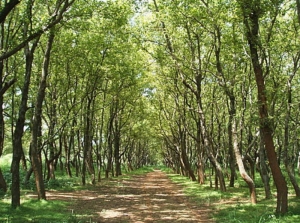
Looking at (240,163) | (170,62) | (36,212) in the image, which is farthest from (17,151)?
(170,62)

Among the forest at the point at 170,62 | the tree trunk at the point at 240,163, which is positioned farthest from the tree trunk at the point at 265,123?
the tree trunk at the point at 240,163

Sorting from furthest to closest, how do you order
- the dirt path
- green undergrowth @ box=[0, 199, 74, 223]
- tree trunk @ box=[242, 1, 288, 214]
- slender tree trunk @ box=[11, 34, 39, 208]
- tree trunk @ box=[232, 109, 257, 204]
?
tree trunk @ box=[232, 109, 257, 204]
slender tree trunk @ box=[11, 34, 39, 208]
the dirt path
green undergrowth @ box=[0, 199, 74, 223]
tree trunk @ box=[242, 1, 288, 214]

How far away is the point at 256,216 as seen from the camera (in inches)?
459

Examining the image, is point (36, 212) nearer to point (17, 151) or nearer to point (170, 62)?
point (17, 151)

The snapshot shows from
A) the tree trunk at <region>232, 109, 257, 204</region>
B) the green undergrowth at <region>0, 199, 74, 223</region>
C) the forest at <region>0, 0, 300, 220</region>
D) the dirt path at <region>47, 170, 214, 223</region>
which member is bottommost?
the dirt path at <region>47, 170, 214, 223</region>

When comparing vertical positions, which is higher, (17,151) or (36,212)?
(17,151)

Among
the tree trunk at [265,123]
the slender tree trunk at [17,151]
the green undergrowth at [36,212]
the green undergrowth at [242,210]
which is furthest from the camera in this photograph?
the slender tree trunk at [17,151]

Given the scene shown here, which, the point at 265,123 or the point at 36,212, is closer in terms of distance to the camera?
the point at 265,123

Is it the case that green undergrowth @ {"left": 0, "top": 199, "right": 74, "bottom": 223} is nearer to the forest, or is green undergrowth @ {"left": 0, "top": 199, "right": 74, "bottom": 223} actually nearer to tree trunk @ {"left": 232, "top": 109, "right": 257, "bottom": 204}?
the forest

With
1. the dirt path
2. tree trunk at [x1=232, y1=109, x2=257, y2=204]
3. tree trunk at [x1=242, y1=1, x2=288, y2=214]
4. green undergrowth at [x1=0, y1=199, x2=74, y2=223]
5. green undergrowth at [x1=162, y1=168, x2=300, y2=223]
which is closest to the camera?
green undergrowth at [x1=162, y1=168, x2=300, y2=223]

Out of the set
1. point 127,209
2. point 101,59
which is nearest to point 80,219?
point 127,209

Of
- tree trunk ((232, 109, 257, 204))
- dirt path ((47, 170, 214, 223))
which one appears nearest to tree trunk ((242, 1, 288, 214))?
dirt path ((47, 170, 214, 223))

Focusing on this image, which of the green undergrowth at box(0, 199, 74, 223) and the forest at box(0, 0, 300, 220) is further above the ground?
the forest at box(0, 0, 300, 220)

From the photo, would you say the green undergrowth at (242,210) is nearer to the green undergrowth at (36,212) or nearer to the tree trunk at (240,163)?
the tree trunk at (240,163)
